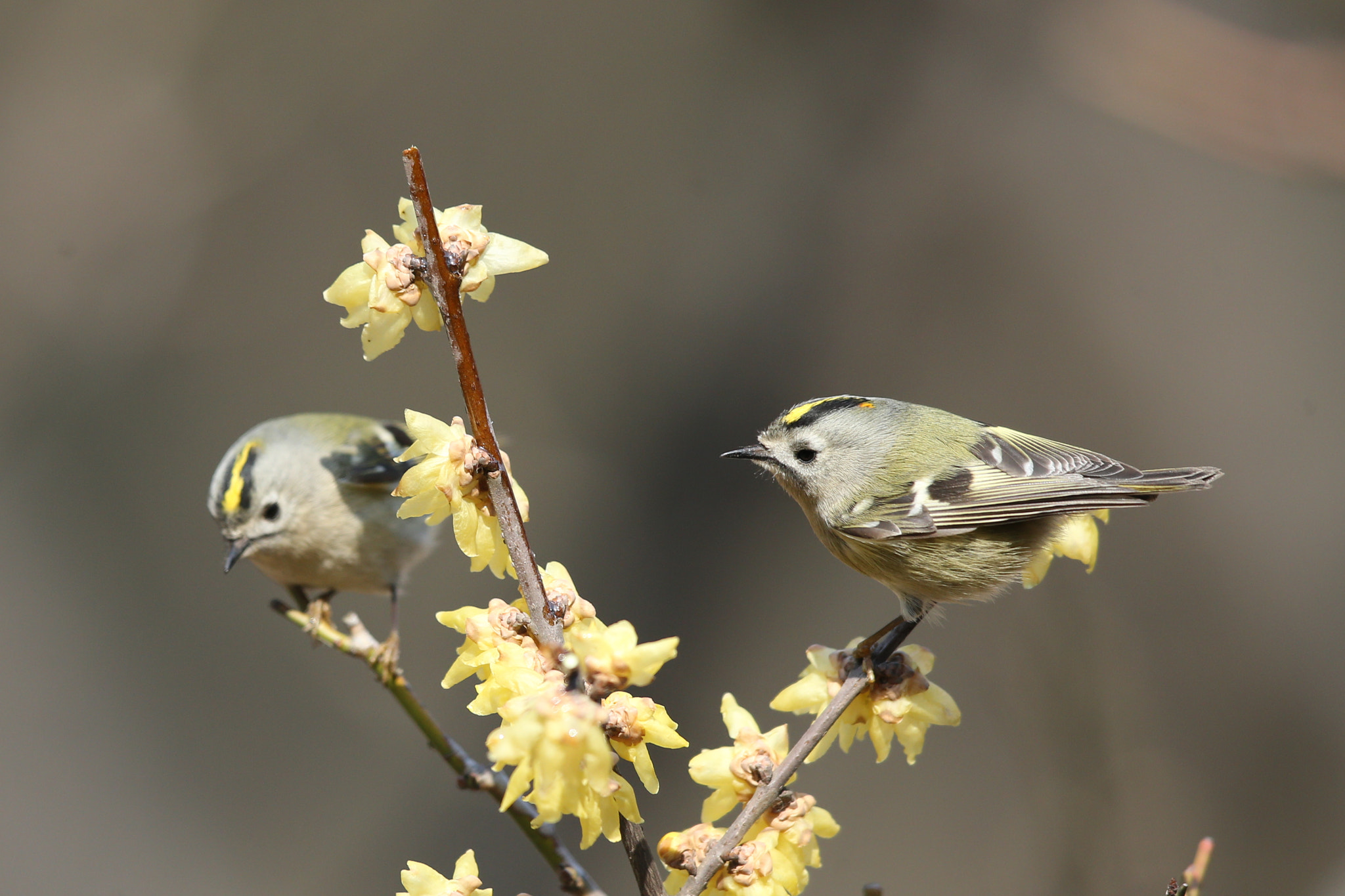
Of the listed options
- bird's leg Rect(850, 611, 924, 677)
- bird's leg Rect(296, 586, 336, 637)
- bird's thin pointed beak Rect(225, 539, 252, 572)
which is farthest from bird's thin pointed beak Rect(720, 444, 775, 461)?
bird's thin pointed beak Rect(225, 539, 252, 572)

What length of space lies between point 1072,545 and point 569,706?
3.06ft

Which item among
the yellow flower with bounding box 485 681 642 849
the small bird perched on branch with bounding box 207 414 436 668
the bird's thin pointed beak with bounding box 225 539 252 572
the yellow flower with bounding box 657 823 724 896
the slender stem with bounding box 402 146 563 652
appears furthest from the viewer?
the small bird perched on branch with bounding box 207 414 436 668

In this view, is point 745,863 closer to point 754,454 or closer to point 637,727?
point 637,727

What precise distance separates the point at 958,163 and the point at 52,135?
338 centimetres

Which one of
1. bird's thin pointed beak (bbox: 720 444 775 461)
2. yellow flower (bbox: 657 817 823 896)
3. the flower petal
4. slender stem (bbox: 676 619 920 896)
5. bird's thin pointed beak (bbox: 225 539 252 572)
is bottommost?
yellow flower (bbox: 657 817 823 896)

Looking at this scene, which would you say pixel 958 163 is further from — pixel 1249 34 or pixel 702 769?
pixel 702 769

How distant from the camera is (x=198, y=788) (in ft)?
11.9

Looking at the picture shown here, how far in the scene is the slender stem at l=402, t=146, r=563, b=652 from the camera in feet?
2.77

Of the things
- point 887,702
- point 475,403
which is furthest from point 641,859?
point 475,403

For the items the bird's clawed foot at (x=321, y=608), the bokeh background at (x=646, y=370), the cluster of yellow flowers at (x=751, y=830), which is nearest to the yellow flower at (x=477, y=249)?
the cluster of yellow flowers at (x=751, y=830)

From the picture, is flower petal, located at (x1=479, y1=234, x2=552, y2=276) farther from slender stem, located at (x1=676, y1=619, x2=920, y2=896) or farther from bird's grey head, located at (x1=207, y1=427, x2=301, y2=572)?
bird's grey head, located at (x1=207, y1=427, x2=301, y2=572)

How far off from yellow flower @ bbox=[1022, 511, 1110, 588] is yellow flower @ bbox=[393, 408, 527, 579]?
839 mm

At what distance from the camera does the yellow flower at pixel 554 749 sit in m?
0.73

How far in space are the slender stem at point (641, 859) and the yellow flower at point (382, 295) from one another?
0.48 meters
